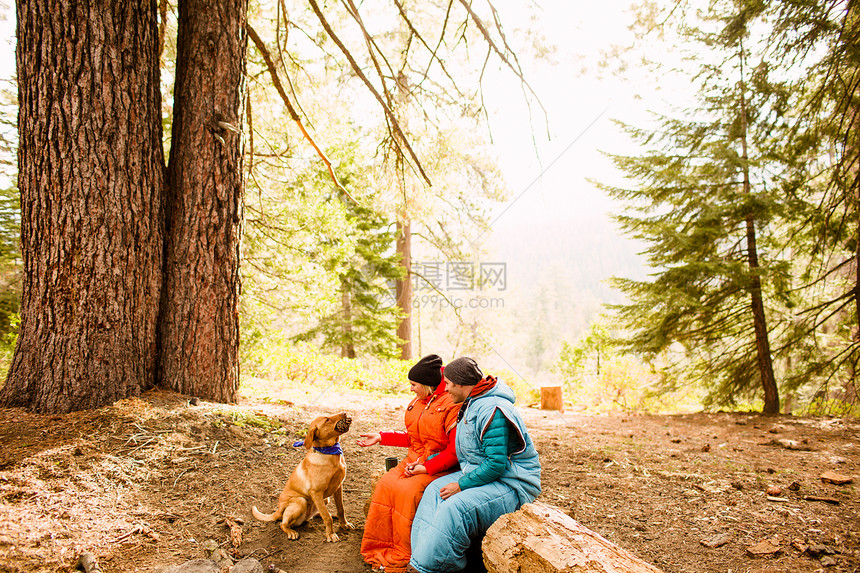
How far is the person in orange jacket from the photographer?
8.78ft

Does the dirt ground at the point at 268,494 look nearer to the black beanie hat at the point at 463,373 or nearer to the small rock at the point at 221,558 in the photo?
the small rock at the point at 221,558


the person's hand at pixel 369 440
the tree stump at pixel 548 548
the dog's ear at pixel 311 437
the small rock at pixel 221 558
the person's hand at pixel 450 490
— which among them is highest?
the dog's ear at pixel 311 437

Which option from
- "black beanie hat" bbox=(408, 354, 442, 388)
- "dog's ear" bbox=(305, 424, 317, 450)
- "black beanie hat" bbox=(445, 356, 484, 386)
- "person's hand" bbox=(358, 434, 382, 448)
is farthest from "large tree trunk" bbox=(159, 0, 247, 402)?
"black beanie hat" bbox=(445, 356, 484, 386)

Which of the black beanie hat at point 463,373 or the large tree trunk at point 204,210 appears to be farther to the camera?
the large tree trunk at point 204,210

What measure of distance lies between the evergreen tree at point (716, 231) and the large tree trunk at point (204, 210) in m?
6.27

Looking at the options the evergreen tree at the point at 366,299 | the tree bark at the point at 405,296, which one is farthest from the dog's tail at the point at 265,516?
the tree bark at the point at 405,296

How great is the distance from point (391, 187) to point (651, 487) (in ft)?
15.7

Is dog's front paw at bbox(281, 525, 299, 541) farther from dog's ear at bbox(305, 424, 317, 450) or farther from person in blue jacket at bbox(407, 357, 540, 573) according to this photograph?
person in blue jacket at bbox(407, 357, 540, 573)

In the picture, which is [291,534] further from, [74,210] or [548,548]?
[74,210]

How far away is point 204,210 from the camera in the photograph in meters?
4.39

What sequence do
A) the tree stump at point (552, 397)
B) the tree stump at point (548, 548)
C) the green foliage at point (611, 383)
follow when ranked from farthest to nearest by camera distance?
the tree stump at point (552, 397)
the green foliage at point (611, 383)
the tree stump at point (548, 548)

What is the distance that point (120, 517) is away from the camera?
9.27 ft

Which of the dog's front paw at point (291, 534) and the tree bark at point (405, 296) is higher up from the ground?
the tree bark at point (405, 296)

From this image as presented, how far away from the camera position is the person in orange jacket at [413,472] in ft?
8.78
